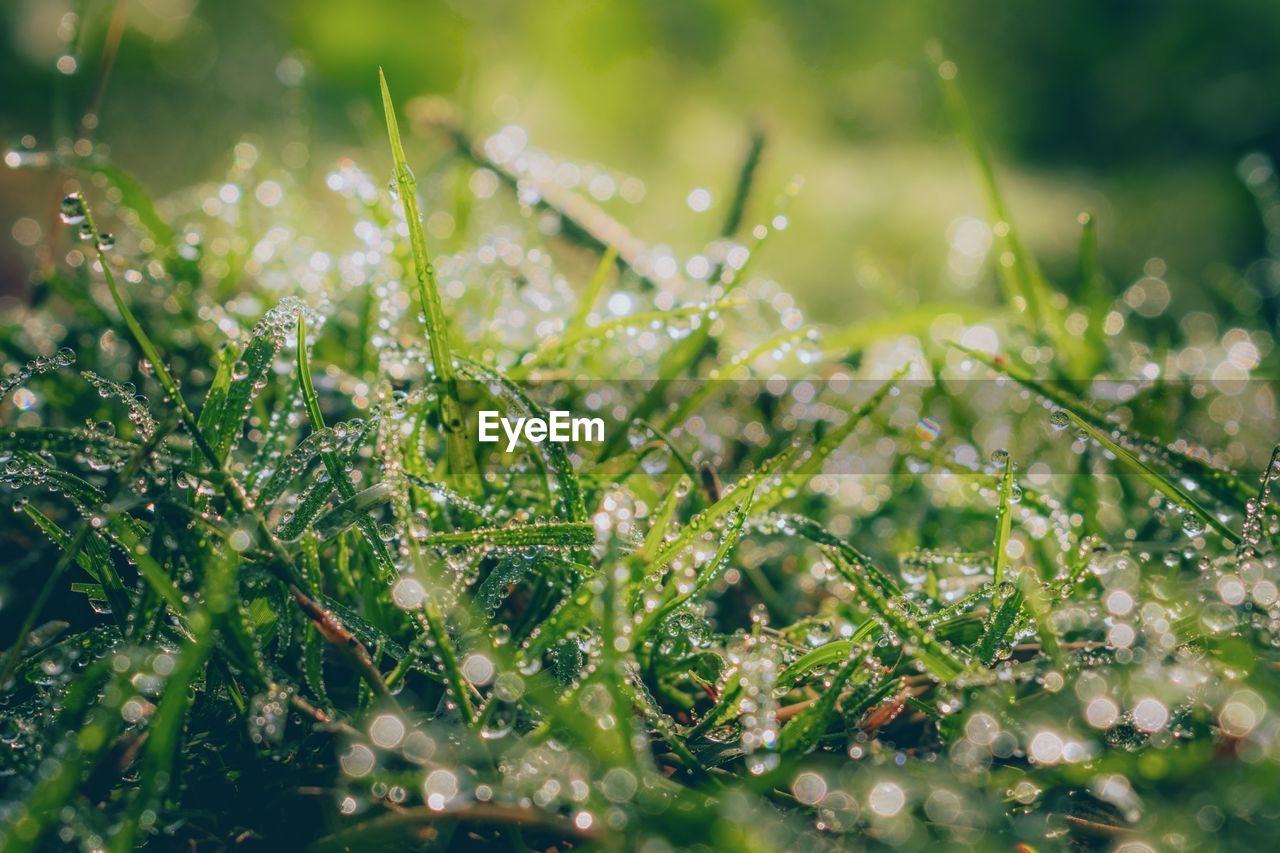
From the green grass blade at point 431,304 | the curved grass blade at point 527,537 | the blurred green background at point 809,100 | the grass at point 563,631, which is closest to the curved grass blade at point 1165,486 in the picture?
the grass at point 563,631

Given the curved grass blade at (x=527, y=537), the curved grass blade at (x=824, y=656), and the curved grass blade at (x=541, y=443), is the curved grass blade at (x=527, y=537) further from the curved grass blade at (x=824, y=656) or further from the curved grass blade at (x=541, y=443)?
the curved grass blade at (x=824, y=656)

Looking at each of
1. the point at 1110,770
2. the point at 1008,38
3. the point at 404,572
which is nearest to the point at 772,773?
the point at 1110,770

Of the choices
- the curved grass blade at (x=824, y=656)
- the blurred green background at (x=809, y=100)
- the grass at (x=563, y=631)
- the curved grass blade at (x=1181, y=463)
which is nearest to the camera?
the grass at (x=563, y=631)

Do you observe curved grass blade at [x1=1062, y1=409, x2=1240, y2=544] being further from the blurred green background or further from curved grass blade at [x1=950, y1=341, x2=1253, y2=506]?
the blurred green background

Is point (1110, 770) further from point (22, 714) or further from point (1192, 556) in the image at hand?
point (22, 714)

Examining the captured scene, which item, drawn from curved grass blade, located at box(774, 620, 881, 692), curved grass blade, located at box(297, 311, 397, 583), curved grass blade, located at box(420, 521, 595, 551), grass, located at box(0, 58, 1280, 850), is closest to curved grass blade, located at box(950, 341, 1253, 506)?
grass, located at box(0, 58, 1280, 850)

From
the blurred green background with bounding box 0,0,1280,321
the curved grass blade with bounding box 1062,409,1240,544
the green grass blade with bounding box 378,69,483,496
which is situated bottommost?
the curved grass blade with bounding box 1062,409,1240,544

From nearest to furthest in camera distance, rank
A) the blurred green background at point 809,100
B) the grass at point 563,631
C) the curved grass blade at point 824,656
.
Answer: the grass at point 563,631 → the curved grass blade at point 824,656 → the blurred green background at point 809,100
